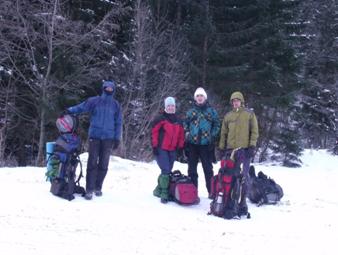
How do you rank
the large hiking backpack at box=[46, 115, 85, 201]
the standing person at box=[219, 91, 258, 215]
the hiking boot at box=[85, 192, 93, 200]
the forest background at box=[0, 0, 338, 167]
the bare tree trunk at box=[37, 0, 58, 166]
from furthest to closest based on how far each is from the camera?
the forest background at box=[0, 0, 338, 167] → the bare tree trunk at box=[37, 0, 58, 166] → the standing person at box=[219, 91, 258, 215] → the hiking boot at box=[85, 192, 93, 200] → the large hiking backpack at box=[46, 115, 85, 201]

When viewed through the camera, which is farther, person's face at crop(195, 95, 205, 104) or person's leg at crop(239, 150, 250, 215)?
person's face at crop(195, 95, 205, 104)

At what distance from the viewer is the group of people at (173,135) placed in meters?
7.70

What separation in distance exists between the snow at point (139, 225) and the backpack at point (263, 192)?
168mm

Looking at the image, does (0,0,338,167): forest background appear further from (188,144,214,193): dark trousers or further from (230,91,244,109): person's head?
(230,91,244,109): person's head

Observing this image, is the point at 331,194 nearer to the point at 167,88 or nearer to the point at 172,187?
the point at 172,187

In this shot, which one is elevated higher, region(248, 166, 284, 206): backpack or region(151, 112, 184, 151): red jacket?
region(151, 112, 184, 151): red jacket

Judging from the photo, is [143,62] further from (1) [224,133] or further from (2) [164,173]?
(2) [164,173]

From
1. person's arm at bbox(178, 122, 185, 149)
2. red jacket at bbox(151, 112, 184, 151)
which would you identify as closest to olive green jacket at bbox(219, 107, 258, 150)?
person's arm at bbox(178, 122, 185, 149)

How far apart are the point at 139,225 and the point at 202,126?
2.32 metres

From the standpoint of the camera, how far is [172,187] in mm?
7969

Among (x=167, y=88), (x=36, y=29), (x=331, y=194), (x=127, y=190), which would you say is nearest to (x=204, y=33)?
(x=167, y=88)

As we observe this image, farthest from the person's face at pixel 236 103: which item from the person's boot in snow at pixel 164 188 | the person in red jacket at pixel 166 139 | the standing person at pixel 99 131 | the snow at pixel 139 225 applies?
the standing person at pixel 99 131

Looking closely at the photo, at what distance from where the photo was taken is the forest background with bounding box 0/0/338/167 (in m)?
16.7

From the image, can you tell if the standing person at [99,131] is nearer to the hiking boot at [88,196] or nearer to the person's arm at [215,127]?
the hiking boot at [88,196]
